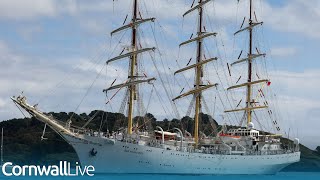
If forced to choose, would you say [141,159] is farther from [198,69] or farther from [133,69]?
[198,69]

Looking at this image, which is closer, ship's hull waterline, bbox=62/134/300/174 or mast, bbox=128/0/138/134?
ship's hull waterline, bbox=62/134/300/174

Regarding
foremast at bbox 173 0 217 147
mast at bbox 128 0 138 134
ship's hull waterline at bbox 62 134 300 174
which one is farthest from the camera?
foremast at bbox 173 0 217 147

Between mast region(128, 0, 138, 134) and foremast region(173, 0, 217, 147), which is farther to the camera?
foremast region(173, 0, 217, 147)

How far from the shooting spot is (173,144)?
292ft

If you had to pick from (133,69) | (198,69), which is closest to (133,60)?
(133,69)

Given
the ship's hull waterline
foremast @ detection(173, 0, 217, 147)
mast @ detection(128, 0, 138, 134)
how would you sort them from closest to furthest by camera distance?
the ship's hull waterline, mast @ detection(128, 0, 138, 134), foremast @ detection(173, 0, 217, 147)

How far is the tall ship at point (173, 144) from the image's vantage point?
8269cm

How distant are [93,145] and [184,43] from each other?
25.7 metres

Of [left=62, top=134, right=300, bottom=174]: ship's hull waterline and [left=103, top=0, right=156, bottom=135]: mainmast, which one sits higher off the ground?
[left=103, top=0, right=156, bottom=135]: mainmast

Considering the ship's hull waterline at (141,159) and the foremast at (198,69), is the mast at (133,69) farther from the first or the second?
the foremast at (198,69)

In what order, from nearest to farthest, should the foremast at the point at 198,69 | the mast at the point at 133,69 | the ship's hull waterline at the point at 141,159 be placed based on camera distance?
the ship's hull waterline at the point at 141,159 → the mast at the point at 133,69 → the foremast at the point at 198,69

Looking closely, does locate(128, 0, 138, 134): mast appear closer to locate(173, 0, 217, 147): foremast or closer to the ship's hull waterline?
the ship's hull waterline

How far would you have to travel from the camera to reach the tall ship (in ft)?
271

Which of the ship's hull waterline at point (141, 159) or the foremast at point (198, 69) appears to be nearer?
the ship's hull waterline at point (141, 159)
